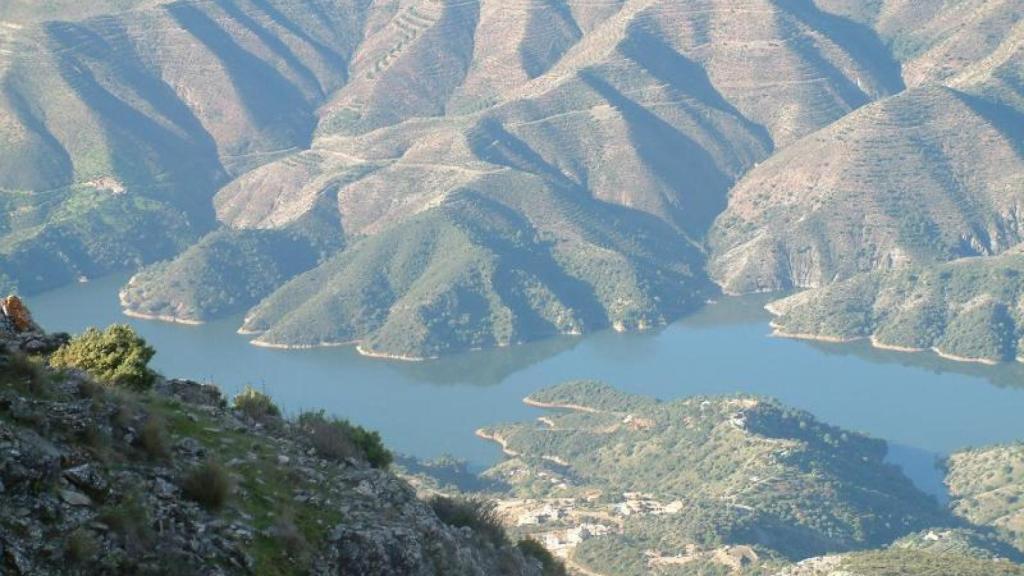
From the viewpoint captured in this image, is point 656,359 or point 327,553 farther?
point 656,359

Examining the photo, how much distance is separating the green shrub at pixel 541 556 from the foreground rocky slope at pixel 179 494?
16.4 ft

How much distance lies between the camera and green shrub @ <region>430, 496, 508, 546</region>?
86.8 feet

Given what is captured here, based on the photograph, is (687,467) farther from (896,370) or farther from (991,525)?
(896,370)

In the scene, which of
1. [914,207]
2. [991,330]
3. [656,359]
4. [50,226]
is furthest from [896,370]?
[50,226]

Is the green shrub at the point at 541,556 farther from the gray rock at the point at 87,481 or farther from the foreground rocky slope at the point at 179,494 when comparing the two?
the gray rock at the point at 87,481

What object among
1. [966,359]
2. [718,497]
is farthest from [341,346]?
[718,497]

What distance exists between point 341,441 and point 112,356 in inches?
152

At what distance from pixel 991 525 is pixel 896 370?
54.5 meters

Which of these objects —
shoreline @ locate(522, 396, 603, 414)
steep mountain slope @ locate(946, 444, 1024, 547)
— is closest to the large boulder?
steep mountain slope @ locate(946, 444, 1024, 547)

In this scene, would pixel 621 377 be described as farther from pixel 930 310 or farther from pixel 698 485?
pixel 698 485

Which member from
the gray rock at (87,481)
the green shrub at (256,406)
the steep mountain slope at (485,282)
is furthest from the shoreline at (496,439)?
the gray rock at (87,481)

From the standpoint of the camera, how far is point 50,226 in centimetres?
18800

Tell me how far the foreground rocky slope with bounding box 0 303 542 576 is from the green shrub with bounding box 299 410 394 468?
0.43ft

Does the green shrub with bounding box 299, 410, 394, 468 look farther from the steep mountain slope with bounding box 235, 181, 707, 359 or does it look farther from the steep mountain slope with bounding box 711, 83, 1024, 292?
the steep mountain slope with bounding box 711, 83, 1024, 292
